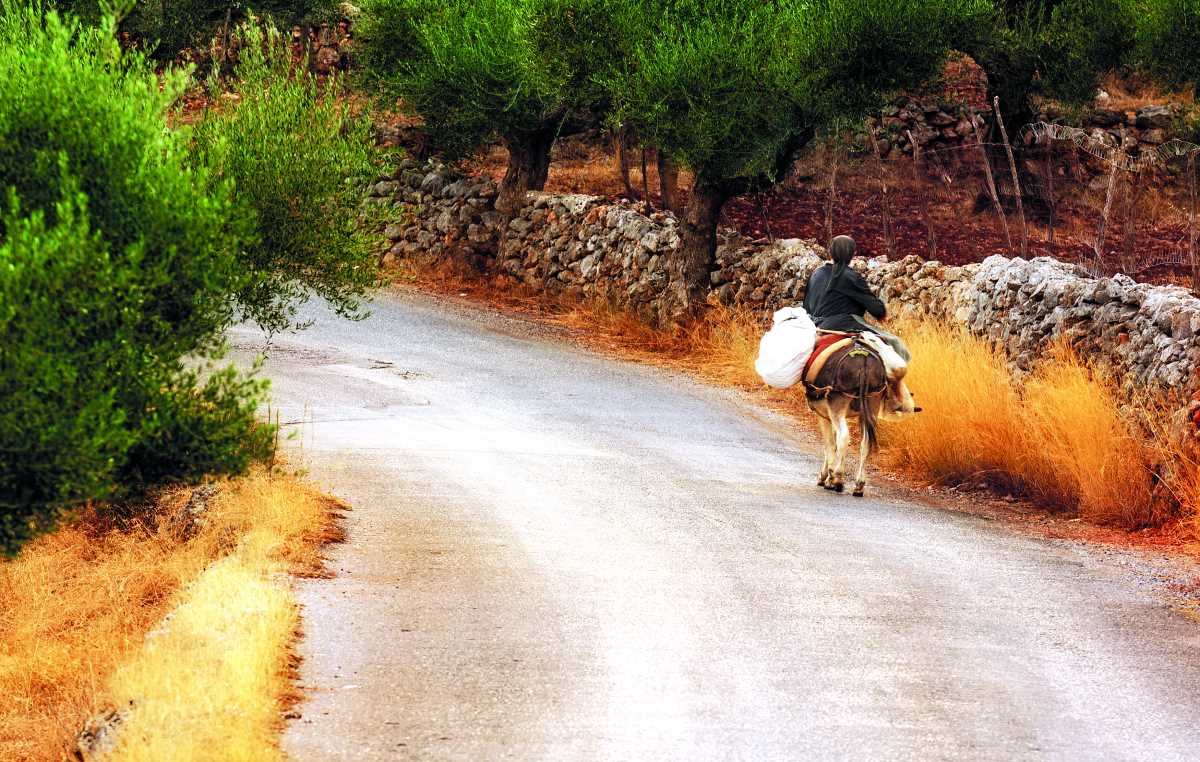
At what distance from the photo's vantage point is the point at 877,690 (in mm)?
8570

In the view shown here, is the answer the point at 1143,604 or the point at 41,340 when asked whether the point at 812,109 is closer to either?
the point at 1143,604

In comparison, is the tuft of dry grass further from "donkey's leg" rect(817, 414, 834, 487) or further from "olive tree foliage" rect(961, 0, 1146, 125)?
"olive tree foliage" rect(961, 0, 1146, 125)

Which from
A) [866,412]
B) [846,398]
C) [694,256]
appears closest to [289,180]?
[846,398]

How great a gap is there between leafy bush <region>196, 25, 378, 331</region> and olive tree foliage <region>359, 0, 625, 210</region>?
1011 centimetres

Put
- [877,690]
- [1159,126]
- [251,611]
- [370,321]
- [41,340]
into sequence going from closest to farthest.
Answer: [41,340] < [877,690] < [251,611] < [370,321] < [1159,126]

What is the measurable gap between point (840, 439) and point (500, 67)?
14.2 metres

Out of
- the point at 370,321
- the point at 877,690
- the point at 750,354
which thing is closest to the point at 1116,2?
the point at 750,354

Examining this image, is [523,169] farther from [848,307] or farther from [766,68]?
[848,307]

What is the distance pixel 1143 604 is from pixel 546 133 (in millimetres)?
19954

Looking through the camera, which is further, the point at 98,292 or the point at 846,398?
the point at 846,398

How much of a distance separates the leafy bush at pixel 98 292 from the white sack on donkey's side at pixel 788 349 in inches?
244

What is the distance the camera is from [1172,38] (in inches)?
1003

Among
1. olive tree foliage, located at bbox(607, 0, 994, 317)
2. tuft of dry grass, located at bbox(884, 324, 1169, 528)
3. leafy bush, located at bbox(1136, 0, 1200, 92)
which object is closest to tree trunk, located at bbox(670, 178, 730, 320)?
olive tree foliage, located at bbox(607, 0, 994, 317)

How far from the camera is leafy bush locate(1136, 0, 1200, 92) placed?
25125 millimetres
